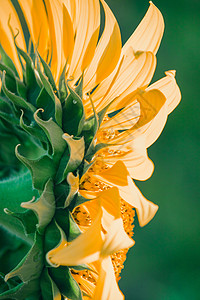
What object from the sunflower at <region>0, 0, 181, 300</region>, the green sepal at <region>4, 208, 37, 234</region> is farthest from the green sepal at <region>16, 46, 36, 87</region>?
the green sepal at <region>4, 208, 37, 234</region>

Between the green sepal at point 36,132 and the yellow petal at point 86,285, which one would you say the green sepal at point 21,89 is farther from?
the yellow petal at point 86,285

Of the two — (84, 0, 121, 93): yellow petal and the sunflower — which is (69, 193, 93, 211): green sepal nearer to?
the sunflower

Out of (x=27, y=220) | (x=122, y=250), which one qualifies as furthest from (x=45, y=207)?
(x=122, y=250)

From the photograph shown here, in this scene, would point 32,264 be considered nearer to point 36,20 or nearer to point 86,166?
point 86,166

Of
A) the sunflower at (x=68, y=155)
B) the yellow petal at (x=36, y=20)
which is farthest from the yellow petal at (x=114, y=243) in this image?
the yellow petal at (x=36, y=20)

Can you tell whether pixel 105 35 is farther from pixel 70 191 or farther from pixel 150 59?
pixel 70 191
